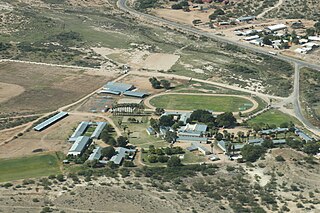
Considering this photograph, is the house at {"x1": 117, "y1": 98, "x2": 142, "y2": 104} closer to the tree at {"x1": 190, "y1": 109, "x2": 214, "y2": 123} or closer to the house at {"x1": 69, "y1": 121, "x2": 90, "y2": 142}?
the house at {"x1": 69, "y1": 121, "x2": 90, "y2": 142}

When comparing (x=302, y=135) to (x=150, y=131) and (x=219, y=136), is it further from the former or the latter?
(x=150, y=131)

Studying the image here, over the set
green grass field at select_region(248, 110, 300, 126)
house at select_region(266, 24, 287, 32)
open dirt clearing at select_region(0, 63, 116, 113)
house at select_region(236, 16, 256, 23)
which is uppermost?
house at select_region(266, 24, 287, 32)

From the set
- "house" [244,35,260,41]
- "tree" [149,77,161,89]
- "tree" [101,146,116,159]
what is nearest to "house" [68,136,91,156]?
"tree" [101,146,116,159]

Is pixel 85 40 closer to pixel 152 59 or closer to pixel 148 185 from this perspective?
pixel 152 59

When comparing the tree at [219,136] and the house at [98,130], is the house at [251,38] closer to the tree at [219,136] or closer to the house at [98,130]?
the tree at [219,136]

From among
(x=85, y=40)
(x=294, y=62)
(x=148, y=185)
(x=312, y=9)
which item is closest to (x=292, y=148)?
(x=148, y=185)
